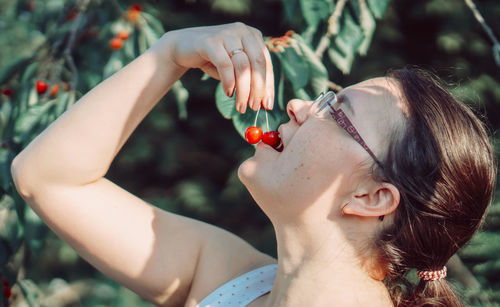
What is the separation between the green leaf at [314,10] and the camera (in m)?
1.74

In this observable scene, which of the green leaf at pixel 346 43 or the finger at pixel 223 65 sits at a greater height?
the finger at pixel 223 65

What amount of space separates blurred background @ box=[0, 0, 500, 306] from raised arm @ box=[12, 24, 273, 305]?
392 millimetres

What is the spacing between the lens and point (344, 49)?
1858 millimetres

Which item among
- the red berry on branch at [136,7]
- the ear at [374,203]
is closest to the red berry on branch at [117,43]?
the red berry on branch at [136,7]

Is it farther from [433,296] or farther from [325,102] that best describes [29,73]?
[433,296]

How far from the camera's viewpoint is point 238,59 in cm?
136

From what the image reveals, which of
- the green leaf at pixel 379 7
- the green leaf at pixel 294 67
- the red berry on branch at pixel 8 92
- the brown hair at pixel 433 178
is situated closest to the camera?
the brown hair at pixel 433 178

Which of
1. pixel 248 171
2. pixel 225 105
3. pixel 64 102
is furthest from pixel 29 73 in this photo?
pixel 248 171

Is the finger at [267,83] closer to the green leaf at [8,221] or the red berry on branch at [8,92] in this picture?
the green leaf at [8,221]

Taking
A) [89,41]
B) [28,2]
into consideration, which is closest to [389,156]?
[89,41]

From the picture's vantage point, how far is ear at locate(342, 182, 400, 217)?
1330 mm

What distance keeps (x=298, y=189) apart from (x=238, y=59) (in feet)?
1.18

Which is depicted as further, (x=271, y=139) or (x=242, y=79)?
(x=271, y=139)

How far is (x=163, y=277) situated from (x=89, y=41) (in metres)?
1.16
